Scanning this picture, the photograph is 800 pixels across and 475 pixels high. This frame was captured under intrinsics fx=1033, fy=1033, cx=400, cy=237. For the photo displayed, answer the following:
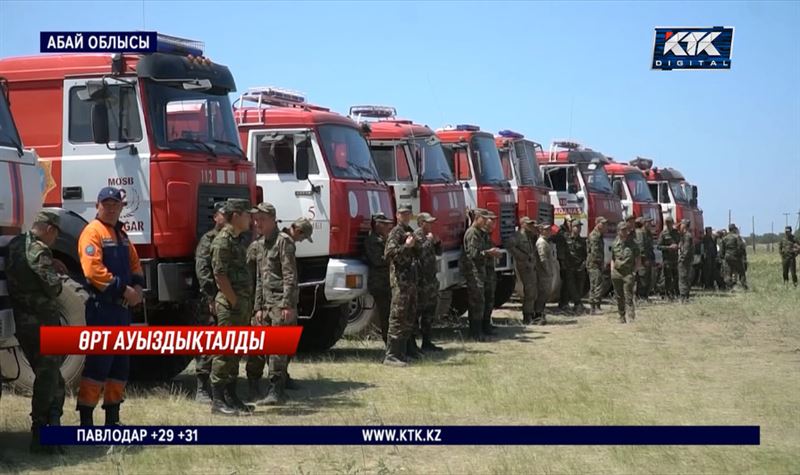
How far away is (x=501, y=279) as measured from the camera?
1756cm

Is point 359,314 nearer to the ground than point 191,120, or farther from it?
nearer to the ground

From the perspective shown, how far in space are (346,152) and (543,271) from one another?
551 cm

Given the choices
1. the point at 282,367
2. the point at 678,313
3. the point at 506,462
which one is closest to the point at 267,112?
the point at 282,367

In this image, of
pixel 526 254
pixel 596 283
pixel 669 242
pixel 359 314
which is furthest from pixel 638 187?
pixel 359 314

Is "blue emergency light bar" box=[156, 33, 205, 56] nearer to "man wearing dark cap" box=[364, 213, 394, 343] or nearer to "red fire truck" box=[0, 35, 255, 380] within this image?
"red fire truck" box=[0, 35, 255, 380]

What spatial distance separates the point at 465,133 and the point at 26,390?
866 cm

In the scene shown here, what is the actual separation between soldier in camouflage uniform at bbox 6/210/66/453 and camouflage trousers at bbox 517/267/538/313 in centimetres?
999

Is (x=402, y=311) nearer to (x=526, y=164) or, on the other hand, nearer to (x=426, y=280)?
(x=426, y=280)

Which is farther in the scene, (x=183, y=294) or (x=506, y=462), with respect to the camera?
(x=183, y=294)

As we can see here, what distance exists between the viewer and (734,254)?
27203 millimetres

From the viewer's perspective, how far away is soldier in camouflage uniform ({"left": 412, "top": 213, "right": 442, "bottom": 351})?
40.2 ft

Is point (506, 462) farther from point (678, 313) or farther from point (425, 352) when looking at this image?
point (678, 313)

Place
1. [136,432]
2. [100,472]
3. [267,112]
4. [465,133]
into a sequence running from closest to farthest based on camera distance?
[100,472] < [136,432] < [267,112] < [465,133]

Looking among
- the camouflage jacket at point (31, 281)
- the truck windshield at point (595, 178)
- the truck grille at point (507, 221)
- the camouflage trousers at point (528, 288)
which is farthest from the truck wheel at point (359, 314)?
the truck windshield at point (595, 178)
